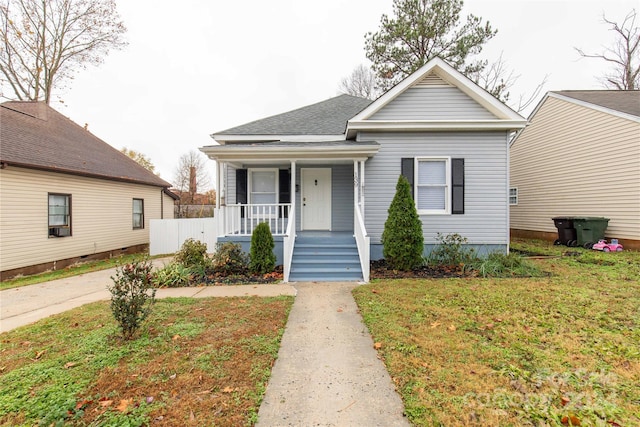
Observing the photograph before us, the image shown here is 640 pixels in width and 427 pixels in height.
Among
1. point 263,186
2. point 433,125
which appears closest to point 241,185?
point 263,186

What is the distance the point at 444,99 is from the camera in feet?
27.0

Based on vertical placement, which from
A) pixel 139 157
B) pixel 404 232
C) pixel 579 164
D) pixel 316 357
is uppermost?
pixel 139 157

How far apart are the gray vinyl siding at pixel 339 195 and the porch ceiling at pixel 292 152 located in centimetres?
148

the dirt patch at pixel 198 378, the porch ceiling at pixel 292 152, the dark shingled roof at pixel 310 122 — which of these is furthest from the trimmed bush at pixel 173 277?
the dark shingled roof at pixel 310 122

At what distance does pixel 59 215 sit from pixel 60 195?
709mm

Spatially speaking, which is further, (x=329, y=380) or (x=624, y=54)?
(x=624, y=54)

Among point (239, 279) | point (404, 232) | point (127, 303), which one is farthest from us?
point (404, 232)

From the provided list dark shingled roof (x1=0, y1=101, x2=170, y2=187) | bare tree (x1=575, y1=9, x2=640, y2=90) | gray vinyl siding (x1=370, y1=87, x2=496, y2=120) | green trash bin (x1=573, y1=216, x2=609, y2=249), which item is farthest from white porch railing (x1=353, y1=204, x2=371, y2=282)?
bare tree (x1=575, y1=9, x2=640, y2=90)

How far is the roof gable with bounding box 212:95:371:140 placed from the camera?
9.51m

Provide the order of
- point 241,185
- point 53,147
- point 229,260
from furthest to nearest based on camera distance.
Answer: point 53,147, point 241,185, point 229,260

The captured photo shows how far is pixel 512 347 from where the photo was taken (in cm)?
328

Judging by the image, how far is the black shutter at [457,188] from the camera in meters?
8.12

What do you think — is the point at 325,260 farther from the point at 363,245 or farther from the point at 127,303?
the point at 127,303

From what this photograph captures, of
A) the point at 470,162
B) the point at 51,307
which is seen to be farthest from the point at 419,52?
the point at 51,307
